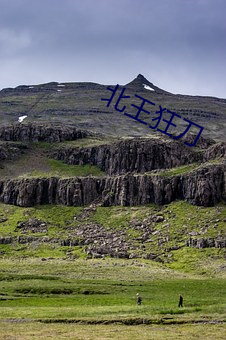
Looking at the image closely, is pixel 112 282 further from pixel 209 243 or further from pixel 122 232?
pixel 122 232

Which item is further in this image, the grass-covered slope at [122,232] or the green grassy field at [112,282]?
the grass-covered slope at [122,232]

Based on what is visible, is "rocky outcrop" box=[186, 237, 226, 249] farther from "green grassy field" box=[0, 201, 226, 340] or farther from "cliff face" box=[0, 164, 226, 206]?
"cliff face" box=[0, 164, 226, 206]

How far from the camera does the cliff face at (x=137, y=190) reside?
174 metres

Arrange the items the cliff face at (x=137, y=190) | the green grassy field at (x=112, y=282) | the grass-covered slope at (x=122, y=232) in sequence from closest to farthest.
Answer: the green grassy field at (x=112, y=282)
the grass-covered slope at (x=122, y=232)
the cliff face at (x=137, y=190)

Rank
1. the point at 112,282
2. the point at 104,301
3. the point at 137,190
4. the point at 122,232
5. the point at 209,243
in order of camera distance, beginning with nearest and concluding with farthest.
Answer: the point at 104,301
the point at 112,282
the point at 209,243
the point at 122,232
the point at 137,190

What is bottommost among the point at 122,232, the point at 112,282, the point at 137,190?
the point at 112,282

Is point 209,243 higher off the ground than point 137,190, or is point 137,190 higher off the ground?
point 137,190

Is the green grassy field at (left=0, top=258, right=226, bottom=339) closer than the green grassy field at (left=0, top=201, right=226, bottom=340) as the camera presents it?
Yes

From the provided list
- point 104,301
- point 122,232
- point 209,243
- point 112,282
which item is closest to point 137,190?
point 122,232

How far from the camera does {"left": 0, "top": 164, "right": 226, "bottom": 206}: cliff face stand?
17450cm

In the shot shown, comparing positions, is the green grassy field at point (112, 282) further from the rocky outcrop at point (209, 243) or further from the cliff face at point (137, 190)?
the cliff face at point (137, 190)

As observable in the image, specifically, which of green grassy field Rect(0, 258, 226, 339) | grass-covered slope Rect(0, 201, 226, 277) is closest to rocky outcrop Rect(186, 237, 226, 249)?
grass-covered slope Rect(0, 201, 226, 277)

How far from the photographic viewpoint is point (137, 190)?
7343 inches

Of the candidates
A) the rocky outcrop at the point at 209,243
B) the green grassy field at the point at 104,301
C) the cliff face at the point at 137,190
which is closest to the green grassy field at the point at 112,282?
the green grassy field at the point at 104,301
